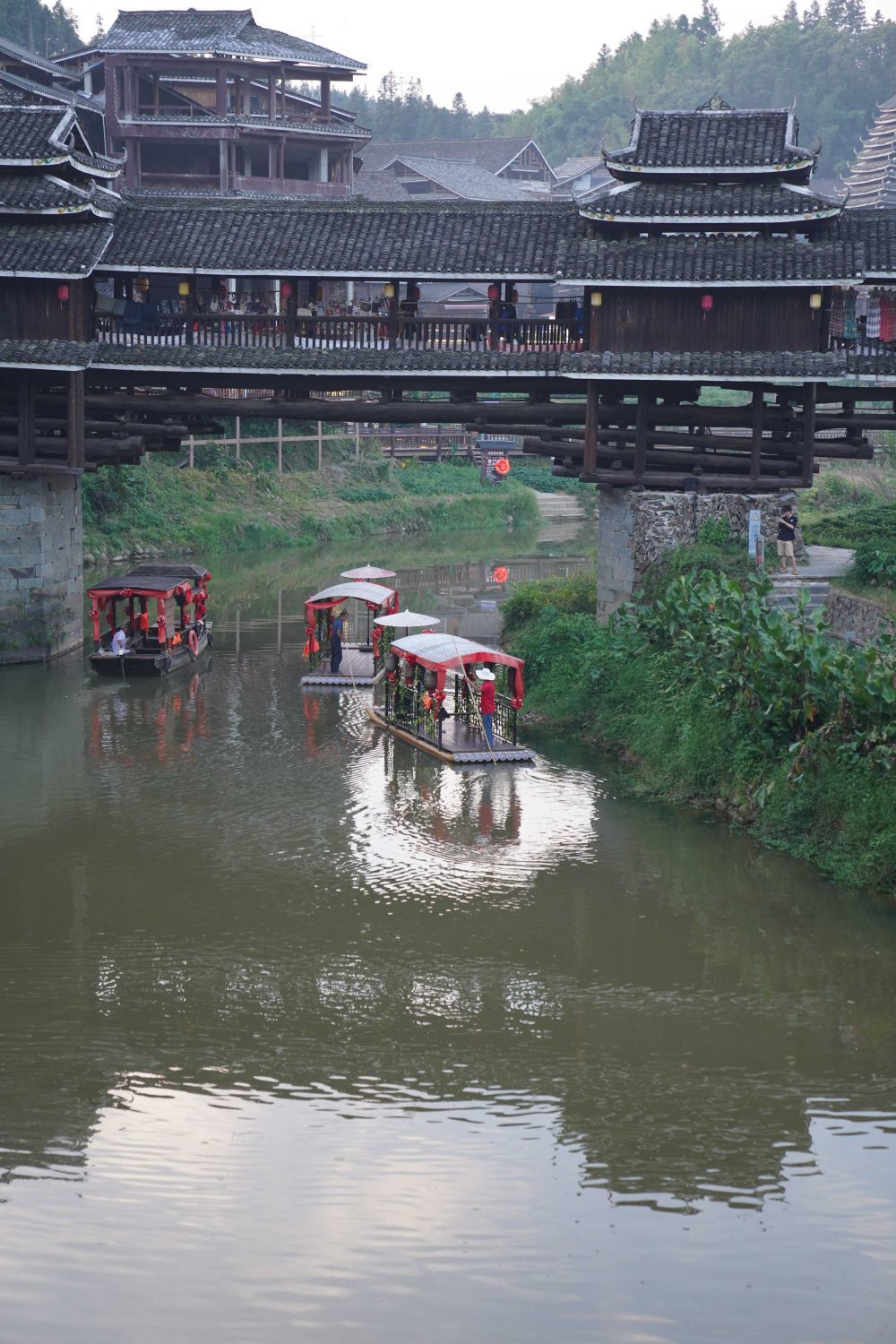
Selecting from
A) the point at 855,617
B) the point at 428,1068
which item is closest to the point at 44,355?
the point at 855,617

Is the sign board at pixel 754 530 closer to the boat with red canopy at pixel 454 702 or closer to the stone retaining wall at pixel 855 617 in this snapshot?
the stone retaining wall at pixel 855 617

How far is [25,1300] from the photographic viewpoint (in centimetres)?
1130

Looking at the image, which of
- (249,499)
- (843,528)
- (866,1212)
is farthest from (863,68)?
(866,1212)

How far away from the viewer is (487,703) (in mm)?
25734

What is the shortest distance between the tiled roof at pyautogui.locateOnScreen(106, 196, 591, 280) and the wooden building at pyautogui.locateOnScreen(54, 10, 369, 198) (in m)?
26.2

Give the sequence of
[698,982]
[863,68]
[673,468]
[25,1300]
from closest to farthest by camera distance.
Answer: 1. [25,1300]
2. [698,982]
3. [673,468]
4. [863,68]

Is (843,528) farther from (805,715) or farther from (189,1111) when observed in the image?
(189,1111)

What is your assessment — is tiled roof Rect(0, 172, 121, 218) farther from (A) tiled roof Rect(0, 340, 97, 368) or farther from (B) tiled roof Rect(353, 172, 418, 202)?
(B) tiled roof Rect(353, 172, 418, 202)

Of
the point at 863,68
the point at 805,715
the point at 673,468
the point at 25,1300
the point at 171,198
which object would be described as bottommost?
the point at 25,1300

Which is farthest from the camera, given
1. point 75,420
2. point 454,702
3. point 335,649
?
point 335,649

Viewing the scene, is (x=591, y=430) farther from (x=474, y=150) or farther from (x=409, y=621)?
(x=474, y=150)

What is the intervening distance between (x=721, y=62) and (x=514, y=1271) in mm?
123882

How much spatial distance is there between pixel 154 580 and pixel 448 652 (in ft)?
29.7

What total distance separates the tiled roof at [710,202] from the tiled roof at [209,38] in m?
32.7
